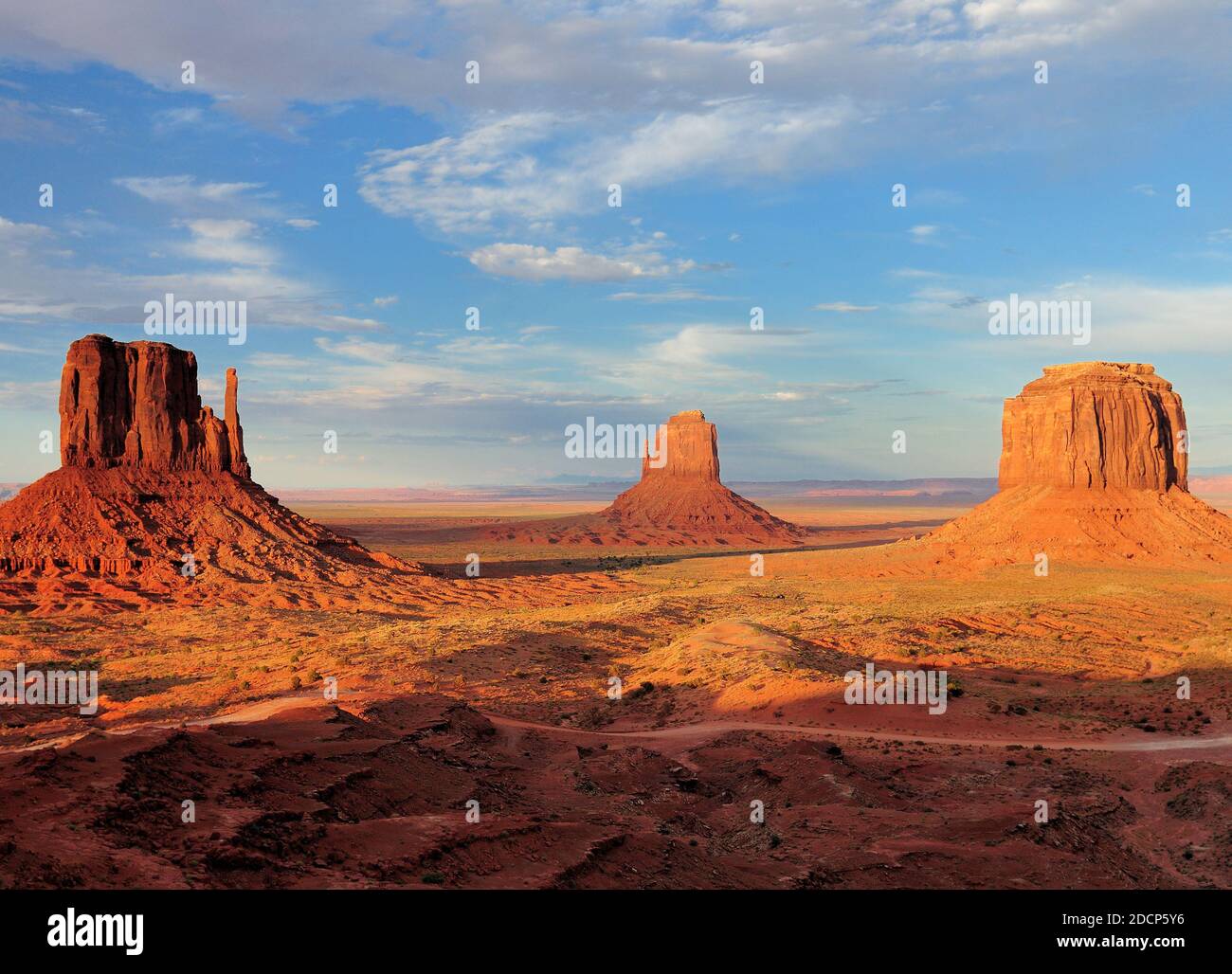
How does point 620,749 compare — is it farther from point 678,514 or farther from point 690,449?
point 690,449

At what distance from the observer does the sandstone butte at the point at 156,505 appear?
5394 centimetres

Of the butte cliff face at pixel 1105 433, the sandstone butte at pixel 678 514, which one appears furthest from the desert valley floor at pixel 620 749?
the sandstone butte at pixel 678 514

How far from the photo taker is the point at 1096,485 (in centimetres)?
8075

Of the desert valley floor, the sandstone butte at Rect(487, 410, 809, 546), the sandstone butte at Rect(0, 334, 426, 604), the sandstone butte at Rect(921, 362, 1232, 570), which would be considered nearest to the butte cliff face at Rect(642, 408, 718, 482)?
the sandstone butte at Rect(487, 410, 809, 546)

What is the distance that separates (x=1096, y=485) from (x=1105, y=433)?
4.94m

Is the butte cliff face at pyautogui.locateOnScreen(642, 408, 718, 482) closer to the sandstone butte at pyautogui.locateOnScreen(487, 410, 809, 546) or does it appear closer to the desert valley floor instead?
the sandstone butte at pyautogui.locateOnScreen(487, 410, 809, 546)

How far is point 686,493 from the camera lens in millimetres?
154375

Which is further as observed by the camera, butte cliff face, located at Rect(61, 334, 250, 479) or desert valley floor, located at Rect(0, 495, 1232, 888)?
butte cliff face, located at Rect(61, 334, 250, 479)

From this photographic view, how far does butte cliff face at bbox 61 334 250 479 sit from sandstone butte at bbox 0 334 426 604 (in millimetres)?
72

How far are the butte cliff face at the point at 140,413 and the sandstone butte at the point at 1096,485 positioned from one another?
60.9 metres

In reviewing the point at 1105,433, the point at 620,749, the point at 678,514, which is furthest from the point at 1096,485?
Answer: the point at 678,514

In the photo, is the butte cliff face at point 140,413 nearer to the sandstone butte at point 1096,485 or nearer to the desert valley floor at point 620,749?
the desert valley floor at point 620,749

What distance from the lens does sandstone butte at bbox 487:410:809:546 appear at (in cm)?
13750

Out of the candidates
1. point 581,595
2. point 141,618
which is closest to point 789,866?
point 141,618
